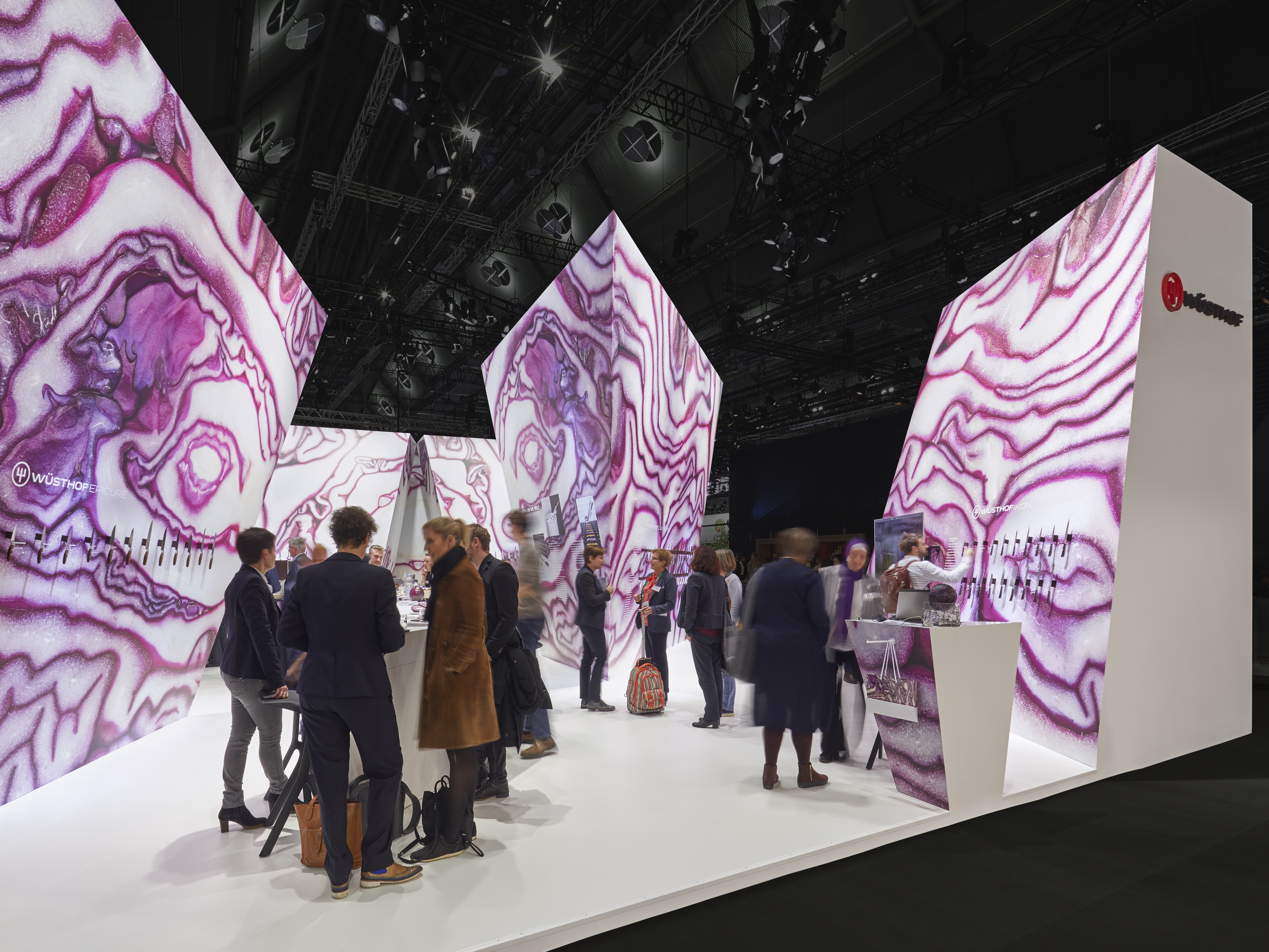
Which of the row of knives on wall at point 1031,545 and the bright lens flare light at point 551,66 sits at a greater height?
the bright lens flare light at point 551,66

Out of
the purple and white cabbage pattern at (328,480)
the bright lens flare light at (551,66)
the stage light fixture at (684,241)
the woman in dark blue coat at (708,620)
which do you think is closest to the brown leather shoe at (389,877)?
the woman in dark blue coat at (708,620)

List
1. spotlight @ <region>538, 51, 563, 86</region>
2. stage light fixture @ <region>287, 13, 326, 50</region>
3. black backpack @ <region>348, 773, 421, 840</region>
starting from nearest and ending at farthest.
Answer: black backpack @ <region>348, 773, 421, 840</region> → spotlight @ <region>538, 51, 563, 86</region> → stage light fixture @ <region>287, 13, 326, 50</region>

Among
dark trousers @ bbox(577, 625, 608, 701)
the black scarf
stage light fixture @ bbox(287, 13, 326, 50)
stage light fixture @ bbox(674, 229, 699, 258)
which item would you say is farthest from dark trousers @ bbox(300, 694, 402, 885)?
stage light fixture @ bbox(674, 229, 699, 258)

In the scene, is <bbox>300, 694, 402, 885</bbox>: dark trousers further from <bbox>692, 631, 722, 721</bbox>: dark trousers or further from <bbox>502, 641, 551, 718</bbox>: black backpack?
<bbox>692, 631, 722, 721</bbox>: dark trousers

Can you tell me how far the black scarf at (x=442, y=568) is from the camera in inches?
125

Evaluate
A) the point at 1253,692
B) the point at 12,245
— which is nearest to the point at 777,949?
the point at 12,245

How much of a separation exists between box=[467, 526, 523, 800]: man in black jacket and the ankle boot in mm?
1503

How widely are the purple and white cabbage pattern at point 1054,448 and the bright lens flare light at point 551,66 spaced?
4.36 metres

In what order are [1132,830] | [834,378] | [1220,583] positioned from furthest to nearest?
[834,378]
[1220,583]
[1132,830]

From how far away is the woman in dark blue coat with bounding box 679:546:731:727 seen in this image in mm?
5539

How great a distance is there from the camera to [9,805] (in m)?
3.77

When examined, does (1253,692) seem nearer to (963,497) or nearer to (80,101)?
(963,497)

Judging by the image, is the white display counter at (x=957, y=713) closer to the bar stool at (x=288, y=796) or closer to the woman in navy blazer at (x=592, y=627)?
the woman in navy blazer at (x=592, y=627)

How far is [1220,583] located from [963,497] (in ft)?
5.92
